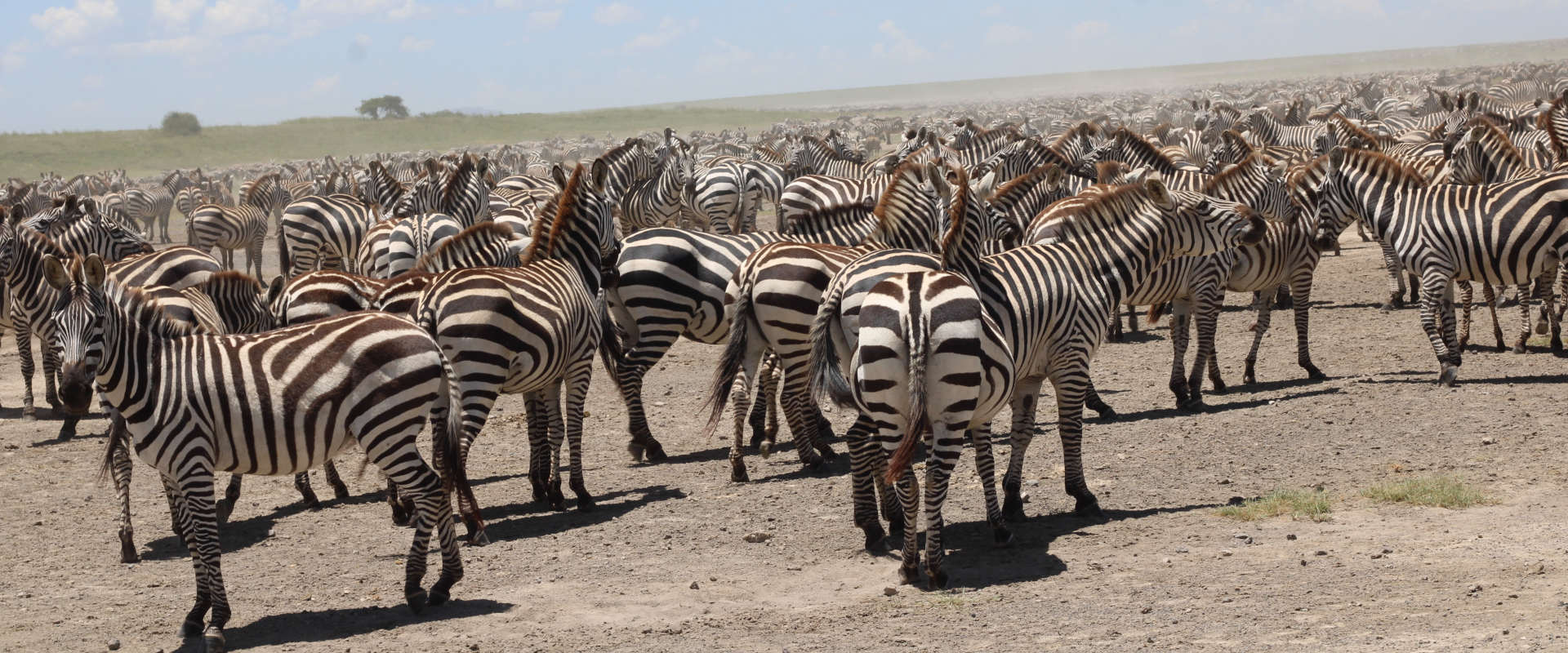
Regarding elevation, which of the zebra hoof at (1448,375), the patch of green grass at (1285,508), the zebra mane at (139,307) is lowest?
the patch of green grass at (1285,508)

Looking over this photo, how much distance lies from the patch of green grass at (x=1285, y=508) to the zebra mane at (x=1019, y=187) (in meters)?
5.95

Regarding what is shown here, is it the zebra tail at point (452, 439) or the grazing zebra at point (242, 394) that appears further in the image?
the zebra tail at point (452, 439)

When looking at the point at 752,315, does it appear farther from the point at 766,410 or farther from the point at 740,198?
the point at 740,198

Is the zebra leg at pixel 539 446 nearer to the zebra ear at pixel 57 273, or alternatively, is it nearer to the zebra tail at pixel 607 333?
the zebra tail at pixel 607 333

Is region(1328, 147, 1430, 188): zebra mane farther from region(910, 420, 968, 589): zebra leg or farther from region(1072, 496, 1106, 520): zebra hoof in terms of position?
region(910, 420, 968, 589): zebra leg

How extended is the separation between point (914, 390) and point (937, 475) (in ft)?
1.51

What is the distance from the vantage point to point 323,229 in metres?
18.5

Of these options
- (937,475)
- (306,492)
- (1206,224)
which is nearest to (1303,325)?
(1206,224)

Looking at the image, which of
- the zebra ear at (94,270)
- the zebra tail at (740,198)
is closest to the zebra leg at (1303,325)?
the zebra ear at (94,270)

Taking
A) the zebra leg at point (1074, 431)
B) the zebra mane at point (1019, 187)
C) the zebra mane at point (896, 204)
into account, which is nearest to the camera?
the zebra leg at point (1074, 431)

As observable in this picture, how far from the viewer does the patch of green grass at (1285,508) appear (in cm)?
745

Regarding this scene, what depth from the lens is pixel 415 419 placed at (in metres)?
6.59

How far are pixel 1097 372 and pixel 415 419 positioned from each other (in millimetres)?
7942

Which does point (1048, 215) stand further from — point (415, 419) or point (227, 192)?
point (227, 192)
